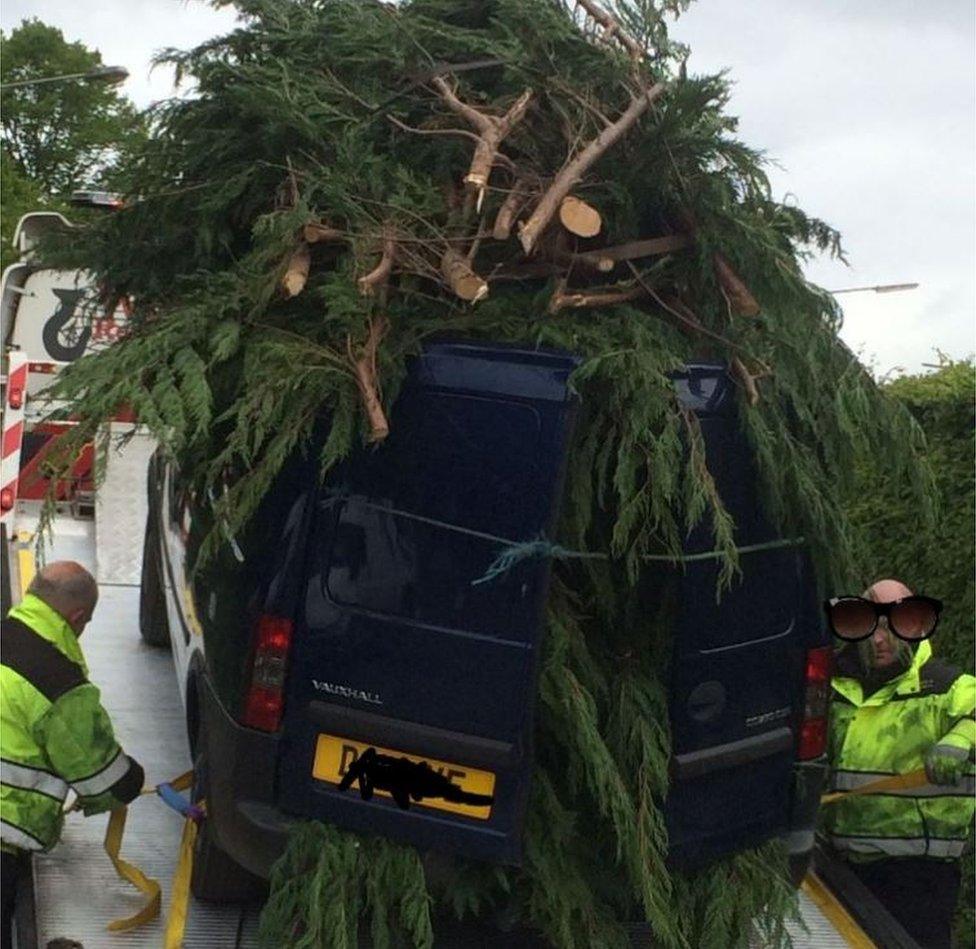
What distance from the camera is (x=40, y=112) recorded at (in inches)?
1869

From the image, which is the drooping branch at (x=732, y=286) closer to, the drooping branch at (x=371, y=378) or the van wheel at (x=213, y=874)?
the drooping branch at (x=371, y=378)

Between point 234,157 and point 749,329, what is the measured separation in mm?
1874

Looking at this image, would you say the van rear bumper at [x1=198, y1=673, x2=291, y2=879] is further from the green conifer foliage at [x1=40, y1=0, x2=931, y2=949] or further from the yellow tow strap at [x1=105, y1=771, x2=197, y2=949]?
the yellow tow strap at [x1=105, y1=771, x2=197, y2=949]

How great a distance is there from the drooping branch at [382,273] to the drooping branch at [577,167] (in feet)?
1.33

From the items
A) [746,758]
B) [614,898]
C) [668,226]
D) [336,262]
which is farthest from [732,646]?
[336,262]

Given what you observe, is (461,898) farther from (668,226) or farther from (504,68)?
(504,68)

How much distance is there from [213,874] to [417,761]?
3.67 ft

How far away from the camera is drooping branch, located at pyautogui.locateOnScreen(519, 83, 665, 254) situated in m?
4.86

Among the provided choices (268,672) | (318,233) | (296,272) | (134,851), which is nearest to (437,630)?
(268,672)

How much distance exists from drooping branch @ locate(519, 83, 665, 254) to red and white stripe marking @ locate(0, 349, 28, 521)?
23.1ft

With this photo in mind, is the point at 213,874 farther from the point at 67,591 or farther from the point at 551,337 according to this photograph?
the point at 551,337

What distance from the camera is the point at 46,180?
151 feet

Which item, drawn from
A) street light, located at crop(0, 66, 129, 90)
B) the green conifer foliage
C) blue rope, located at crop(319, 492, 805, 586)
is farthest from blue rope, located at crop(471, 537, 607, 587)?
street light, located at crop(0, 66, 129, 90)

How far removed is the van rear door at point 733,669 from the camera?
16.3ft
